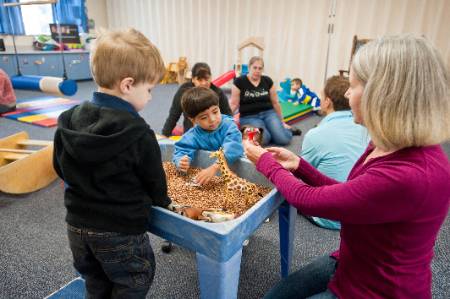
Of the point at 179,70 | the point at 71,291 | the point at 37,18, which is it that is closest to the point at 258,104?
the point at 71,291

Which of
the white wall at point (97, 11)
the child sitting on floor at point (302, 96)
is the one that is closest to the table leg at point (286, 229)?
the child sitting on floor at point (302, 96)

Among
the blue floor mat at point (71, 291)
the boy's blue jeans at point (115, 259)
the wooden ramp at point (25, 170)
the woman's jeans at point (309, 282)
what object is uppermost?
the boy's blue jeans at point (115, 259)

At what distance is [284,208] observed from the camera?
1.17m

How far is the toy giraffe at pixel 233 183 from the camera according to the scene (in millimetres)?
1184

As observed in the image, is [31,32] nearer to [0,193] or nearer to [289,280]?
[0,193]

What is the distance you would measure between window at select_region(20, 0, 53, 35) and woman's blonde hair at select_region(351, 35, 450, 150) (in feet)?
21.7

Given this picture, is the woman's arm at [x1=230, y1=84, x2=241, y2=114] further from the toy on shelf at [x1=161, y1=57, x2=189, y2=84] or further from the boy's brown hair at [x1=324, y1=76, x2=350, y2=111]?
the toy on shelf at [x1=161, y1=57, x2=189, y2=84]

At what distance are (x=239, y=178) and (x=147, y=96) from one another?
51 centimetres

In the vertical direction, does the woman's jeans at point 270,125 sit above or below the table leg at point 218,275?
below

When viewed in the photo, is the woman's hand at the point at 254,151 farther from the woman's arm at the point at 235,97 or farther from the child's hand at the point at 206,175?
the woman's arm at the point at 235,97

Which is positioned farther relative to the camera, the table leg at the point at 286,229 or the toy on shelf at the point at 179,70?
the toy on shelf at the point at 179,70

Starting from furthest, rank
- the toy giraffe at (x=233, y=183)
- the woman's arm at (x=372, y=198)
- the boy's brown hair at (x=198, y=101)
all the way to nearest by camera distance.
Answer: the boy's brown hair at (x=198, y=101) → the toy giraffe at (x=233, y=183) → the woman's arm at (x=372, y=198)

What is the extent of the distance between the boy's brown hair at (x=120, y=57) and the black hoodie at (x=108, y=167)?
0.06 meters

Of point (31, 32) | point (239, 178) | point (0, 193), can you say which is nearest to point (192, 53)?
point (31, 32)
